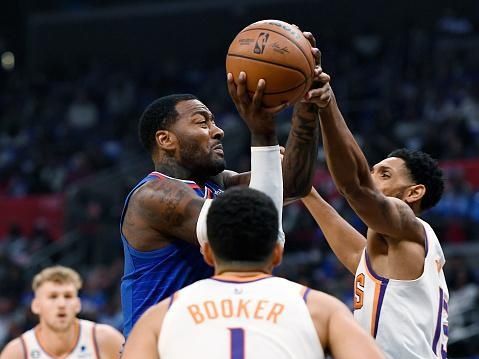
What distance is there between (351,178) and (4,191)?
15.3 metres

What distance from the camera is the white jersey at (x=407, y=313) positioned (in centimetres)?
491

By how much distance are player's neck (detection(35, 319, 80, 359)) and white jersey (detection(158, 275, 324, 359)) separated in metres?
4.29

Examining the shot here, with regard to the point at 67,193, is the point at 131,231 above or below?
above

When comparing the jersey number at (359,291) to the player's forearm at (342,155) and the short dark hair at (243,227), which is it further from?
the short dark hair at (243,227)

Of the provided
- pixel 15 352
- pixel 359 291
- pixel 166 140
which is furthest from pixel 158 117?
pixel 15 352

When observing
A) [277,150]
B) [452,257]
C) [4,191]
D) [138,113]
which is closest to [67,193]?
[4,191]

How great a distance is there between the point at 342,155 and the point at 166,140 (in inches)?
32.2

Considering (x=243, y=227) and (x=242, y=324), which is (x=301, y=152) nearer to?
(x=243, y=227)

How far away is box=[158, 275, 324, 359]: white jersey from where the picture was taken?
3332mm

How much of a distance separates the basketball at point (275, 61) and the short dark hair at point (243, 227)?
919 millimetres

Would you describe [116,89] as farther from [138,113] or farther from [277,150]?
[277,150]

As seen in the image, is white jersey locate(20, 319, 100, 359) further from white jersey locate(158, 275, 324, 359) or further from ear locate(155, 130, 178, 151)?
white jersey locate(158, 275, 324, 359)

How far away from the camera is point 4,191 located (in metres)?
19.4

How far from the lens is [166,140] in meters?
4.87
